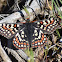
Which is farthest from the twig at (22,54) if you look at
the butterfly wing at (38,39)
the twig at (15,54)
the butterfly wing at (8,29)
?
the butterfly wing at (8,29)

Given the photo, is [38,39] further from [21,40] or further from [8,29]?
[8,29]

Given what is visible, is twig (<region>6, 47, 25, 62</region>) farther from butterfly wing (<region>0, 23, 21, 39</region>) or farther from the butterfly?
→ butterfly wing (<region>0, 23, 21, 39</region>)

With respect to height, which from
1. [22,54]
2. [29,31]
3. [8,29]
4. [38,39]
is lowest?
[22,54]

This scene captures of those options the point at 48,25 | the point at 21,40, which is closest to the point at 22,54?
the point at 21,40

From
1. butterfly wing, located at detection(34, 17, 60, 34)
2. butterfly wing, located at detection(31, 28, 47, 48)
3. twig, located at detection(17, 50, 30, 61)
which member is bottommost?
twig, located at detection(17, 50, 30, 61)

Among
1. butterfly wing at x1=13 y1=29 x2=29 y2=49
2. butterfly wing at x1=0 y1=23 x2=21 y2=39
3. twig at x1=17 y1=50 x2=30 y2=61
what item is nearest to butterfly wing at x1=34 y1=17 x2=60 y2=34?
butterfly wing at x1=13 y1=29 x2=29 y2=49

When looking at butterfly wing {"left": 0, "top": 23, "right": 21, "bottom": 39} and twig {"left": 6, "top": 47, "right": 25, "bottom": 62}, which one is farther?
butterfly wing {"left": 0, "top": 23, "right": 21, "bottom": 39}
